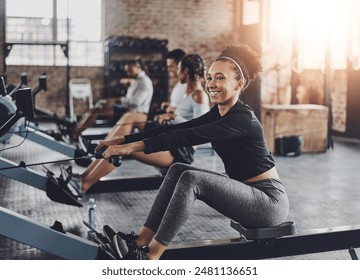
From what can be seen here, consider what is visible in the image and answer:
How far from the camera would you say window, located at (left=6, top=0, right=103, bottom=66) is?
10484mm

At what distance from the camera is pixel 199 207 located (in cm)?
427

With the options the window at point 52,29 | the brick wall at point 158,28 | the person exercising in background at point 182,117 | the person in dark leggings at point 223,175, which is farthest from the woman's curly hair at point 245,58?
the window at point 52,29

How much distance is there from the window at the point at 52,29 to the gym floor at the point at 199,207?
4908 millimetres

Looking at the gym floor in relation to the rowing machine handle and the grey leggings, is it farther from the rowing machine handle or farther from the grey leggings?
the rowing machine handle

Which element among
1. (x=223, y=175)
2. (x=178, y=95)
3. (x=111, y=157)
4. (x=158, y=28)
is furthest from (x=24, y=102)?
(x=158, y=28)

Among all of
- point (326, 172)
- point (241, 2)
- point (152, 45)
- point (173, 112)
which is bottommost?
point (326, 172)

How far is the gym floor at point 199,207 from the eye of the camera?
351cm

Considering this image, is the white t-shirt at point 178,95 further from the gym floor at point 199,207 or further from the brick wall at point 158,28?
the brick wall at point 158,28

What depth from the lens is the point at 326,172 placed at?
586 cm

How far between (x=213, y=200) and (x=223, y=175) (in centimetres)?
14

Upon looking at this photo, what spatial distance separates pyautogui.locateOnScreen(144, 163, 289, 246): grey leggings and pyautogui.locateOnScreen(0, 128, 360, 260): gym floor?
0.74 m
